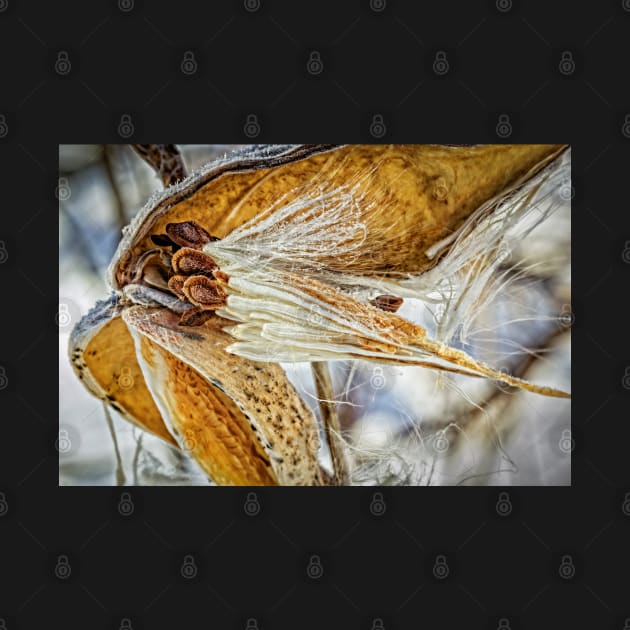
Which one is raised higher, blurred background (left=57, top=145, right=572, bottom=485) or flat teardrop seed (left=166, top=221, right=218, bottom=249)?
flat teardrop seed (left=166, top=221, right=218, bottom=249)

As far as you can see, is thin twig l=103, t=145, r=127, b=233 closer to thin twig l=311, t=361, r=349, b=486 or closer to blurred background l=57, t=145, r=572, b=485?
blurred background l=57, t=145, r=572, b=485

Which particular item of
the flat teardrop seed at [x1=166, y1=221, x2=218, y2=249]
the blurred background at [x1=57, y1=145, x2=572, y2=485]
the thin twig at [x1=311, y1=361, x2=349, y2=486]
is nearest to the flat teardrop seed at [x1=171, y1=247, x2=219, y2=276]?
the flat teardrop seed at [x1=166, y1=221, x2=218, y2=249]

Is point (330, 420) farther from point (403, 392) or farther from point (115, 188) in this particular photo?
point (115, 188)

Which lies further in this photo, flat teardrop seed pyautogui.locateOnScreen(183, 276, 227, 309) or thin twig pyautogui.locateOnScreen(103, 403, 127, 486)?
thin twig pyautogui.locateOnScreen(103, 403, 127, 486)

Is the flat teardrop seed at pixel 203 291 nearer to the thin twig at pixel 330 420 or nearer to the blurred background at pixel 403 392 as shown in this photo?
the blurred background at pixel 403 392

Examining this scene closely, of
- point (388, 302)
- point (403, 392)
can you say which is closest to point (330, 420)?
point (403, 392)

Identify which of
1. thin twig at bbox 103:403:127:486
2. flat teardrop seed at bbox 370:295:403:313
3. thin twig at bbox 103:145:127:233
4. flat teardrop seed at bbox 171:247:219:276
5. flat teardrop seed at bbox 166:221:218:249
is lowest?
thin twig at bbox 103:403:127:486
